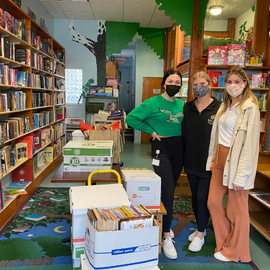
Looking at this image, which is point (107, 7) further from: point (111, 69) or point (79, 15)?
point (111, 69)

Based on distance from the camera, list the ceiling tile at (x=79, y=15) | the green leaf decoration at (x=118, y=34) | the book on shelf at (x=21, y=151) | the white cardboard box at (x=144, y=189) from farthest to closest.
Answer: the green leaf decoration at (x=118, y=34), the ceiling tile at (x=79, y=15), the book on shelf at (x=21, y=151), the white cardboard box at (x=144, y=189)

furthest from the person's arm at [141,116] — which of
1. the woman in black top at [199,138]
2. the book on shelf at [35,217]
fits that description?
the book on shelf at [35,217]

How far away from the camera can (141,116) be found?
93.4 inches

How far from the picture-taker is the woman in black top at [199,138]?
2.28m

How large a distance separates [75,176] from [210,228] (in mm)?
1676

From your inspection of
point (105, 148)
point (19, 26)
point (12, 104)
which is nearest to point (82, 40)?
point (19, 26)

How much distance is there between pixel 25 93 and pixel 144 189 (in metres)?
2.46

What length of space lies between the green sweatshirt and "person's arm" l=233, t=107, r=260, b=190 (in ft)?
2.09

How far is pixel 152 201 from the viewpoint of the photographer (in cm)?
221

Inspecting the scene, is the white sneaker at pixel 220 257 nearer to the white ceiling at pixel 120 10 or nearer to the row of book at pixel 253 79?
the row of book at pixel 253 79

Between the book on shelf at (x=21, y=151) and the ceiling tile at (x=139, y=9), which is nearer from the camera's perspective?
the book on shelf at (x=21, y=151)

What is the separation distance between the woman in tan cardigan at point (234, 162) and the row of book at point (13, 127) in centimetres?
224

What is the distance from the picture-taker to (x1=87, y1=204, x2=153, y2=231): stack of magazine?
1.30 m

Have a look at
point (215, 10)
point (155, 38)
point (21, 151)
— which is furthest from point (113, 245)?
point (155, 38)
